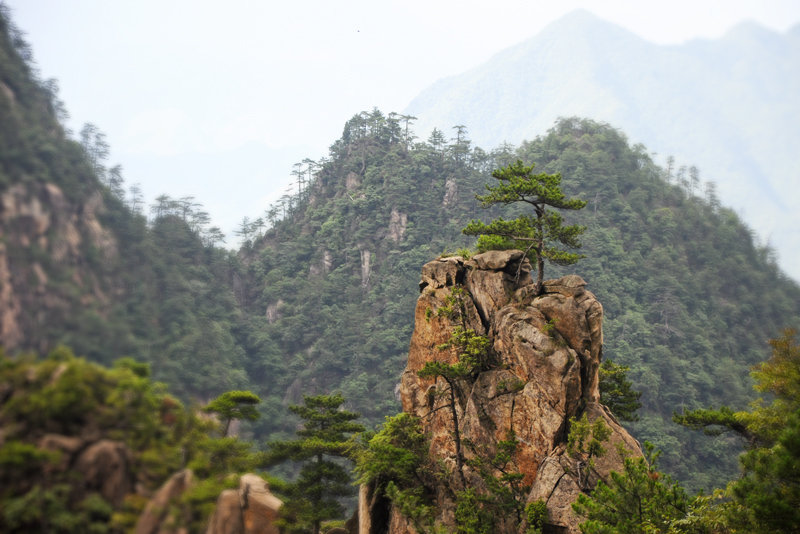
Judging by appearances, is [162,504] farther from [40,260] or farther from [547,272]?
[547,272]

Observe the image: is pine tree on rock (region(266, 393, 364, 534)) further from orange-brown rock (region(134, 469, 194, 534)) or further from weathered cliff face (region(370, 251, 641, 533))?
orange-brown rock (region(134, 469, 194, 534))

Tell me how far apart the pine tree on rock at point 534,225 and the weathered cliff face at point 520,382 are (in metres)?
0.58

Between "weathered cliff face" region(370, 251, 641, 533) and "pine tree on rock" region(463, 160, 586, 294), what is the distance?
1.91 feet

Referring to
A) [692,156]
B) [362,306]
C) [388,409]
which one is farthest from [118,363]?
[692,156]

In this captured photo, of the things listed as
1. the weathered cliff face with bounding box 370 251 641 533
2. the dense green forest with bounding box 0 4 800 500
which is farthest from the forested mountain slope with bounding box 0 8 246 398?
the dense green forest with bounding box 0 4 800 500

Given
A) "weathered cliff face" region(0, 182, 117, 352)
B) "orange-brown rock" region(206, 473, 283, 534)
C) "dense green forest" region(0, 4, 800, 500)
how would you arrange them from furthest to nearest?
"dense green forest" region(0, 4, 800, 500)
"orange-brown rock" region(206, 473, 283, 534)
"weathered cliff face" region(0, 182, 117, 352)

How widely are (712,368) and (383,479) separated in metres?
46.1

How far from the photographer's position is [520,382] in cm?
1661

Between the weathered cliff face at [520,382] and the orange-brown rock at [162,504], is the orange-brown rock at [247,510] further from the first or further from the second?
the weathered cliff face at [520,382]

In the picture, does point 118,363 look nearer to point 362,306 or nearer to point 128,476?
point 128,476

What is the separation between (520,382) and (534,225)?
5.75 meters

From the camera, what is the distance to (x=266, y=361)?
5619 cm

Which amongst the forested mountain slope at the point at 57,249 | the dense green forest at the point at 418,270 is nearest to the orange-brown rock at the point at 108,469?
the forested mountain slope at the point at 57,249

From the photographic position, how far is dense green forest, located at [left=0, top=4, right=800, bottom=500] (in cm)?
4956
